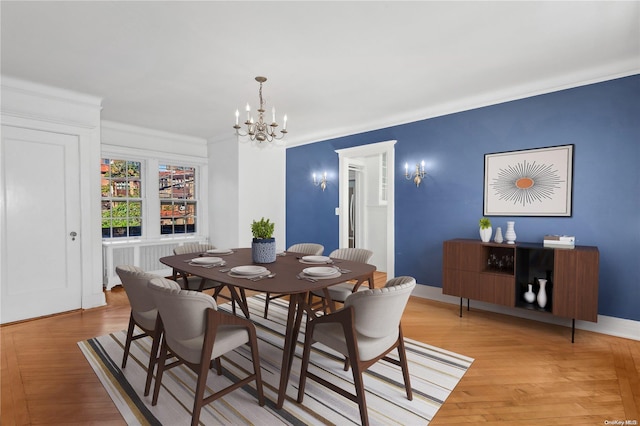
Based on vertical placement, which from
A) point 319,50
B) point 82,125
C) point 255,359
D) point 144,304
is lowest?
point 255,359

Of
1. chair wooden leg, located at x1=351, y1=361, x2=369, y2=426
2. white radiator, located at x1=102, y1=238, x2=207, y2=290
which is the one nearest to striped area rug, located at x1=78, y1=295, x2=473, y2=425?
chair wooden leg, located at x1=351, y1=361, x2=369, y2=426

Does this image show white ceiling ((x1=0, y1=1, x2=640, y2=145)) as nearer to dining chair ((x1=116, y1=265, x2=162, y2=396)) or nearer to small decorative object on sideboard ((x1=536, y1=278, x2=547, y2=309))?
dining chair ((x1=116, y1=265, x2=162, y2=396))

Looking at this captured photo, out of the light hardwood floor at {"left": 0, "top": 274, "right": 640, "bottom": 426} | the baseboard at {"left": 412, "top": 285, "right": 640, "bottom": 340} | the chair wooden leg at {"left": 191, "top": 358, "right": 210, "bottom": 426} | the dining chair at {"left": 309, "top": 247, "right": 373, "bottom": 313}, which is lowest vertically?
the light hardwood floor at {"left": 0, "top": 274, "right": 640, "bottom": 426}

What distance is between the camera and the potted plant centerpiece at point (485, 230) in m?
3.51

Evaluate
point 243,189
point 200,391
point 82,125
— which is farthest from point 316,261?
point 82,125

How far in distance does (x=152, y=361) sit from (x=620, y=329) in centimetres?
412

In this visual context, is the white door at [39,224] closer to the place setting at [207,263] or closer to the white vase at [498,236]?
the place setting at [207,263]

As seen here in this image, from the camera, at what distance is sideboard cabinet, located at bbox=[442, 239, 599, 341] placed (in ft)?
9.47

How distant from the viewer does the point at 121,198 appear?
5.16m

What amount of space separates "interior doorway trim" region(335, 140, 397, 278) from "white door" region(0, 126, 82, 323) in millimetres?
3592

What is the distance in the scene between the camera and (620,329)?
120 inches

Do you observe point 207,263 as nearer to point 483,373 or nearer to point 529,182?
point 483,373

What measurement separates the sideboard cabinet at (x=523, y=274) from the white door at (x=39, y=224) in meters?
4.50

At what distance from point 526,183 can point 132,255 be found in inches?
224
